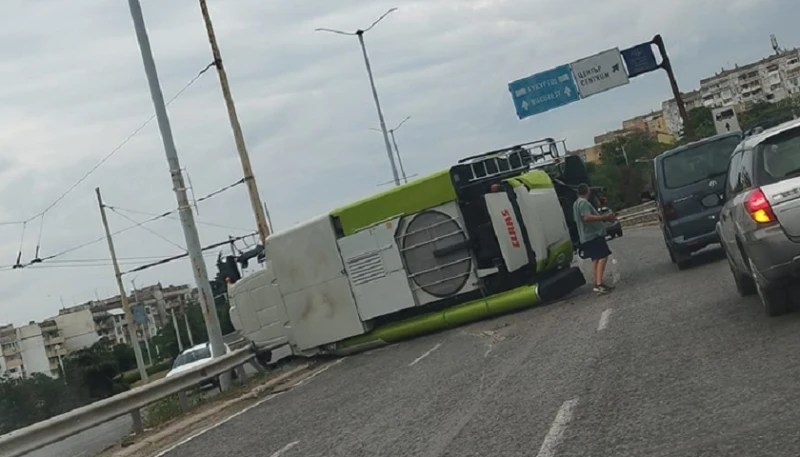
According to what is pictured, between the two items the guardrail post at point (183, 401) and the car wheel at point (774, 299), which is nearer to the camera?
the car wheel at point (774, 299)

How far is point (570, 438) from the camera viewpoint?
22.4 ft

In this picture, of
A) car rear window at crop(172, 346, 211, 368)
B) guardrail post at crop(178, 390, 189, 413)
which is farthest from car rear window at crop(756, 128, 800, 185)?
car rear window at crop(172, 346, 211, 368)

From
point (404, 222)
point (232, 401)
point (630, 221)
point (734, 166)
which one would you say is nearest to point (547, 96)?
point (630, 221)

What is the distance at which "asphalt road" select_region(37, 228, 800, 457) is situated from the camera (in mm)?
6577

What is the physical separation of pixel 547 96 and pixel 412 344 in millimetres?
24914

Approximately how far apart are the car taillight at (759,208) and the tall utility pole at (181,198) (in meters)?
11.9

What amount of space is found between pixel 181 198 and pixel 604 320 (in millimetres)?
9092

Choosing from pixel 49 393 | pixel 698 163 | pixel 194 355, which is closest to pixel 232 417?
pixel 698 163

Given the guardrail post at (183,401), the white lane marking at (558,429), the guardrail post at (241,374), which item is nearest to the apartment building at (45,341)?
the guardrail post at (241,374)

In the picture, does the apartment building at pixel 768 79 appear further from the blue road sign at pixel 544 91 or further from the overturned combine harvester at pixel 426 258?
the overturned combine harvester at pixel 426 258

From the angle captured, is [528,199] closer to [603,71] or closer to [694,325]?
[694,325]

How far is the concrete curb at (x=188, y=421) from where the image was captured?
41.8 feet

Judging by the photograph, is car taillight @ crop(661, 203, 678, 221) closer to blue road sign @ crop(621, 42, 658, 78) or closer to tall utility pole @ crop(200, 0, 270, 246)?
tall utility pole @ crop(200, 0, 270, 246)

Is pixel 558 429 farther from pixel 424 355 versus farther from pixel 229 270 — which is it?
pixel 229 270
